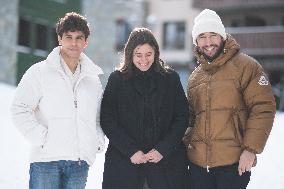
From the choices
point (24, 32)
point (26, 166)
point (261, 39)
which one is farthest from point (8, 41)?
point (261, 39)

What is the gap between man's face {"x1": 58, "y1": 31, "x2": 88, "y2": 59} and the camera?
4.11 meters

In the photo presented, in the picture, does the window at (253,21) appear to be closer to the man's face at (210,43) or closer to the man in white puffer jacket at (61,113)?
the man's face at (210,43)

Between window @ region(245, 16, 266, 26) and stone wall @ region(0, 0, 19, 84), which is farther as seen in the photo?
window @ region(245, 16, 266, 26)

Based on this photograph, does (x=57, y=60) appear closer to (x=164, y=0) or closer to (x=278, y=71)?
(x=278, y=71)

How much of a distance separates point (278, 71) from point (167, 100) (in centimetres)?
2379

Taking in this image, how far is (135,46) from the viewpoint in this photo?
4246 millimetres

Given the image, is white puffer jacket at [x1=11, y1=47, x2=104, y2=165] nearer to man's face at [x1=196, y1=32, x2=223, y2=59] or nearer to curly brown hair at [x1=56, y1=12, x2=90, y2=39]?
curly brown hair at [x1=56, y1=12, x2=90, y2=39]

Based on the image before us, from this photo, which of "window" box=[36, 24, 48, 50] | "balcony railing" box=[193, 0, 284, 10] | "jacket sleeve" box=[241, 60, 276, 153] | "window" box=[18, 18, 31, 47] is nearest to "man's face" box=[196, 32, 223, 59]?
"jacket sleeve" box=[241, 60, 276, 153]

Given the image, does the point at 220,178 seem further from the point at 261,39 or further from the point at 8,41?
the point at 261,39

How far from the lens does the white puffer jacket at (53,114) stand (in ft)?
12.9

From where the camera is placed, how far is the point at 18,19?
63.3ft

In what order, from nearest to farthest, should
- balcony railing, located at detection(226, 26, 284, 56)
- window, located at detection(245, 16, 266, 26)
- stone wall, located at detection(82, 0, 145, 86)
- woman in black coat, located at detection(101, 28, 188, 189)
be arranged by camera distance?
woman in black coat, located at detection(101, 28, 188, 189), stone wall, located at detection(82, 0, 145, 86), balcony railing, located at detection(226, 26, 284, 56), window, located at detection(245, 16, 266, 26)


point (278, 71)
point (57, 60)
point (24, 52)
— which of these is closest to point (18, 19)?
point (24, 52)

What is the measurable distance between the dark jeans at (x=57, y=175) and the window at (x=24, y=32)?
16.3m
